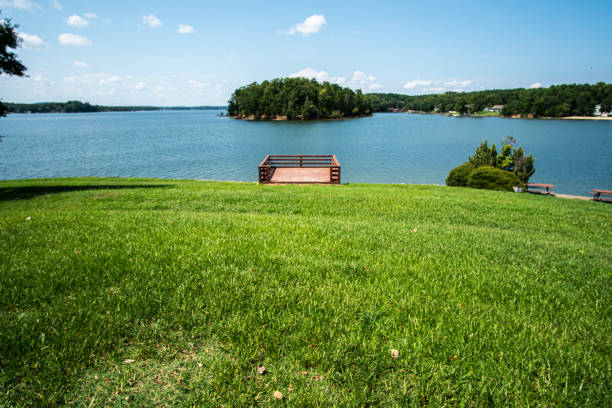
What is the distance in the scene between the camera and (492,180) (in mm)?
18703

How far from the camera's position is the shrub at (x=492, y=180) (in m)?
18.4

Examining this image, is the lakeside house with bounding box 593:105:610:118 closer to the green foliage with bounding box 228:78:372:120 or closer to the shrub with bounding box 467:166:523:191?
the green foliage with bounding box 228:78:372:120

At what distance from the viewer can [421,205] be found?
9.95 meters

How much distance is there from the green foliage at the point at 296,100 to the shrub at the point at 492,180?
113382mm

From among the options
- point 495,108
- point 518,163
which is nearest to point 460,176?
point 518,163

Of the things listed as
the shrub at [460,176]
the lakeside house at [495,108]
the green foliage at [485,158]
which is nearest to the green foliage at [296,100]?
the lakeside house at [495,108]

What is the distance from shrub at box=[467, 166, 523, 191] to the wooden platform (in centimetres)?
941

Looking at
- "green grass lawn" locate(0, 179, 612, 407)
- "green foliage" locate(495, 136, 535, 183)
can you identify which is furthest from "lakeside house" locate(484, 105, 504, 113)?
"green grass lawn" locate(0, 179, 612, 407)

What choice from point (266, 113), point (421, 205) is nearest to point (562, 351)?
point (421, 205)

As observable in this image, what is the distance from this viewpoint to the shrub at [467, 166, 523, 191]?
18375 millimetres

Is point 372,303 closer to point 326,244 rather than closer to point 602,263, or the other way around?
point 326,244

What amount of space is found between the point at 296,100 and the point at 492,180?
118 metres

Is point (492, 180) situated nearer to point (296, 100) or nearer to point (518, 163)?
point (518, 163)

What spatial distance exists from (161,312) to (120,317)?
1.26ft
